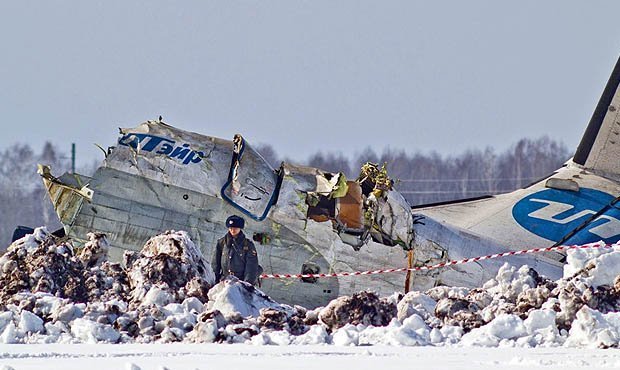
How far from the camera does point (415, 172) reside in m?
91.9

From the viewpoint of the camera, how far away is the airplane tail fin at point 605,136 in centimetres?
2291

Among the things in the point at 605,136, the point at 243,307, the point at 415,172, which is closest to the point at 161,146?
the point at 243,307

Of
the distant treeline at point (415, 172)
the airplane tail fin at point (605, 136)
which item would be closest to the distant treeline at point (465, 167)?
the distant treeline at point (415, 172)

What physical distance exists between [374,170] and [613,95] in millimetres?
4514

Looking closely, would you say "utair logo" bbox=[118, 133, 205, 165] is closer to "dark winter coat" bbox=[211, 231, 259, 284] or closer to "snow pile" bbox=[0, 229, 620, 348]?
"dark winter coat" bbox=[211, 231, 259, 284]

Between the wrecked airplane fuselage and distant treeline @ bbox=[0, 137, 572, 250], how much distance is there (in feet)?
162

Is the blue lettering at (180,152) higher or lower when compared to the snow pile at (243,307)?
higher

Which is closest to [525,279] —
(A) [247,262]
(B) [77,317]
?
(A) [247,262]

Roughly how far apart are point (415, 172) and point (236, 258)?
73519mm

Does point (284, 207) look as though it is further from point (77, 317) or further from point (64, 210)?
point (77, 317)

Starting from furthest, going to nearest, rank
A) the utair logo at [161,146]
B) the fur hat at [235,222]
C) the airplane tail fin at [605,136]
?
the airplane tail fin at [605,136] → the utair logo at [161,146] → the fur hat at [235,222]

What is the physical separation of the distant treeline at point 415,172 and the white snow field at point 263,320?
52.3 meters

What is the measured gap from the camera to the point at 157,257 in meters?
17.0

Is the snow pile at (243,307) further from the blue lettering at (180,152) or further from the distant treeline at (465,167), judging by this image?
the distant treeline at (465,167)
